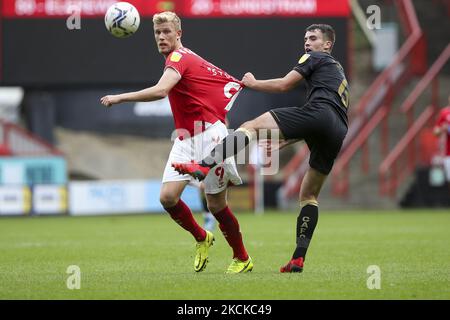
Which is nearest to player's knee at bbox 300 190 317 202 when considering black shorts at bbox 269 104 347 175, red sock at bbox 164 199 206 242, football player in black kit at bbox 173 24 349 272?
football player in black kit at bbox 173 24 349 272

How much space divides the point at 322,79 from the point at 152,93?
1515 mm

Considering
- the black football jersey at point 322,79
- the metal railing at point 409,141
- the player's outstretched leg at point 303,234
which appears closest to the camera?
the black football jersey at point 322,79

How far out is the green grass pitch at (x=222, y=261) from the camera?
7219 millimetres

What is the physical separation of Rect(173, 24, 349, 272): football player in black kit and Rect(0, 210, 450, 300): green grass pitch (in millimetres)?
668

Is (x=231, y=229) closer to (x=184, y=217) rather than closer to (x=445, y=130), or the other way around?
(x=184, y=217)

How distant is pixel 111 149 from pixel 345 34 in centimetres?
908

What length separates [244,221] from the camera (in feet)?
63.5

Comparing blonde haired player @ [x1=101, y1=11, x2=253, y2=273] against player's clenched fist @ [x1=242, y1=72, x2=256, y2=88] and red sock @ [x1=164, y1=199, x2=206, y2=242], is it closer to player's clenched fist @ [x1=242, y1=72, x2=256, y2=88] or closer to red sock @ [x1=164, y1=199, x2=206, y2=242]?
red sock @ [x1=164, y1=199, x2=206, y2=242]

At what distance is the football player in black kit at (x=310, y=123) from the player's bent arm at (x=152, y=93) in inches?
24.9

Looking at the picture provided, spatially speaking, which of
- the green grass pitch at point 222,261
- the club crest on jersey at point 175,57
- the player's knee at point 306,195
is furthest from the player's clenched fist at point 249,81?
the green grass pitch at point 222,261

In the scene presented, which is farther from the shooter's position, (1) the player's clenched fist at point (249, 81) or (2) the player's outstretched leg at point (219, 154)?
(1) the player's clenched fist at point (249, 81)

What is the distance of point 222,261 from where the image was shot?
10.3 meters

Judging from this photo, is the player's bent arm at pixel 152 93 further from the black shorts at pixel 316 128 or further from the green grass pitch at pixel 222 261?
the green grass pitch at pixel 222 261
